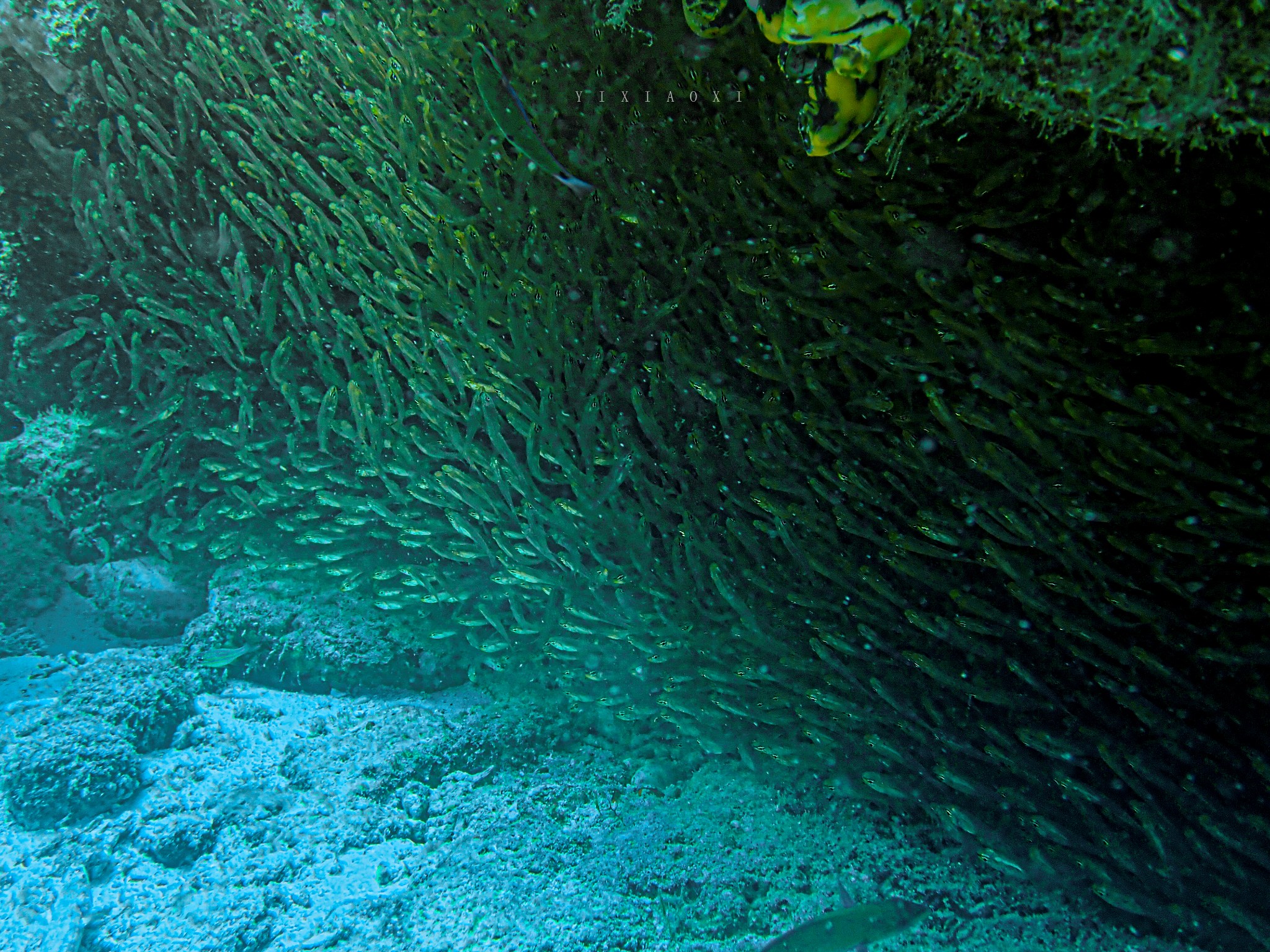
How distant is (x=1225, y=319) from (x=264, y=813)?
17.3 feet

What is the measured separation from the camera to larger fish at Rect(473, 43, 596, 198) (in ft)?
9.98

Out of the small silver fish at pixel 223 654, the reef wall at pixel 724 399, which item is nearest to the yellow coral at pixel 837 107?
the reef wall at pixel 724 399

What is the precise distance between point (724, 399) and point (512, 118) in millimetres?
1784

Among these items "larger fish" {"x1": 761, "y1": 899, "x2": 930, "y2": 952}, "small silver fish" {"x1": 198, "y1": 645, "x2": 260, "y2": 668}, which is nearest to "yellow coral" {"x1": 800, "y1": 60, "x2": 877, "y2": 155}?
"larger fish" {"x1": 761, "y1": 899, "x2": 930, "y2": 952}

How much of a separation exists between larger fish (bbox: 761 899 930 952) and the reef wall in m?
0.50

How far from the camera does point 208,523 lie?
484 cm

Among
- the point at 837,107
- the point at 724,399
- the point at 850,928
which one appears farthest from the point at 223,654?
the point at 837,107

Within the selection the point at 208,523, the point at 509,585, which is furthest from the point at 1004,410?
the point at 208,523

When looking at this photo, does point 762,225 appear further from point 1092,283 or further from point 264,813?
point 264,813

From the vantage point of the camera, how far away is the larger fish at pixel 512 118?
120 inches

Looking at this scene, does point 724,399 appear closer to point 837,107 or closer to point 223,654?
point 837,107

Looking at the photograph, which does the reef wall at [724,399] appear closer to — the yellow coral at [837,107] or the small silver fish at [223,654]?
the small silver fish at [223,654]

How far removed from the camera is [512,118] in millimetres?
3074

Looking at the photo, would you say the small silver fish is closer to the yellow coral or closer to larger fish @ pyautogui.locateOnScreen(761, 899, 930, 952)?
larger fish @ pyautogui.locateOnScreen(761, 899, 930, 952)
